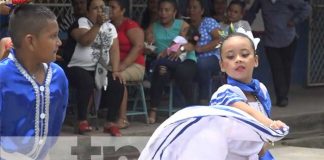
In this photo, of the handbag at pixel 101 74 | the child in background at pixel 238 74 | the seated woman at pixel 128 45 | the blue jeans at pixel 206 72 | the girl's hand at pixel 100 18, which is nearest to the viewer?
the child in background at pixel 238 74

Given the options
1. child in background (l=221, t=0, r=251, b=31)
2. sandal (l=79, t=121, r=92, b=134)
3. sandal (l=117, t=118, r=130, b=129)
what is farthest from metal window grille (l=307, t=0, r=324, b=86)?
sandal (l=79, t=121, r=92, b=134)

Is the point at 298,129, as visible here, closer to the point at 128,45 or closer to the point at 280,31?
the point at 280,31

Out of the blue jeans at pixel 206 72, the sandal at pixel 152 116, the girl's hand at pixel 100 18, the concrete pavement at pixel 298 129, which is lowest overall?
the concrete pavement at pixel 298 129

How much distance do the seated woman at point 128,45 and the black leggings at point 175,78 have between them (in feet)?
0.73

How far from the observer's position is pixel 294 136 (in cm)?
A: 955

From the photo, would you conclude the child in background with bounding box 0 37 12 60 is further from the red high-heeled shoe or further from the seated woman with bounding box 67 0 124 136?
the red high-heeled shoe

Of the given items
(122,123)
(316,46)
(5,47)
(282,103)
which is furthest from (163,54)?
(5,47)

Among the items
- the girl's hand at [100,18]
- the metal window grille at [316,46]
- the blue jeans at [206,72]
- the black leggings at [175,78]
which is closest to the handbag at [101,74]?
the girl's hand at [100,18]

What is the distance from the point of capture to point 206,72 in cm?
896

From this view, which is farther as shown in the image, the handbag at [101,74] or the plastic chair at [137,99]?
the plastic chair at [137,99]

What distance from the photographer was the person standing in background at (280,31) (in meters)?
10.0

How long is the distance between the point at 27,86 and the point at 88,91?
4.35m

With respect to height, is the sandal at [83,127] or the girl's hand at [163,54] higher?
the girl's hand at [163,54]

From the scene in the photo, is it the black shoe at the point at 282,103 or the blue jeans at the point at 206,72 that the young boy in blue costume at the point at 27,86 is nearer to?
the blue jeans at the point at 206,72
